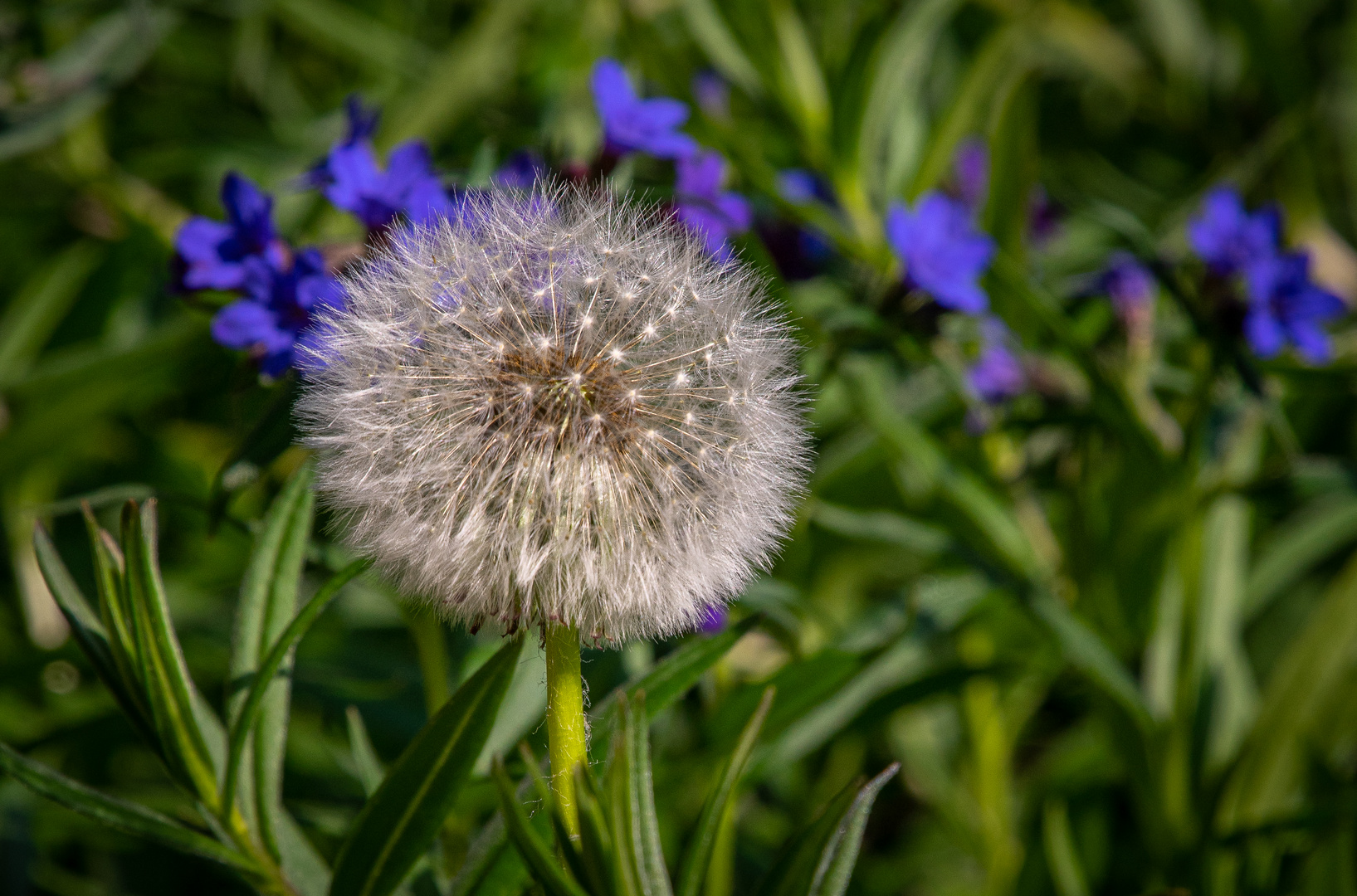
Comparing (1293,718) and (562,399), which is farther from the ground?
(562,399)

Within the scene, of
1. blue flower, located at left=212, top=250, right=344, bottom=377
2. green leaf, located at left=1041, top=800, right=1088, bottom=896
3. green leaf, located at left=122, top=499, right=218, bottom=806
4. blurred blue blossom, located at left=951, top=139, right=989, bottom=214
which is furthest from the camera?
blurred blue blossom, located at left=951, top=139, right=989, bottom=214

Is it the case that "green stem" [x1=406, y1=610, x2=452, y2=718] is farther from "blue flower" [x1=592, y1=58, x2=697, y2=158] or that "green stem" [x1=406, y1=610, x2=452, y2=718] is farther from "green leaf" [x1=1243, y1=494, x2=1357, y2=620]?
"green leaf" [x1=1243, y1=494, x2=1357, y2=620]

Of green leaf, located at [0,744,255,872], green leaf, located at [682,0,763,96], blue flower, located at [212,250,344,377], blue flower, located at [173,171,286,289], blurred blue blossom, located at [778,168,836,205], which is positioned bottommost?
green leaf, located at [0,744,255,872]

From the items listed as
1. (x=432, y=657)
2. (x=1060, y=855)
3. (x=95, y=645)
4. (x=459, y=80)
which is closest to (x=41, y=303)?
(x=459, y=80)

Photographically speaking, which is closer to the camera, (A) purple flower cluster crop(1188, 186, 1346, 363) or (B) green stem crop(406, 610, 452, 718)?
(B) green stem crop(406, 610, 452, 718)

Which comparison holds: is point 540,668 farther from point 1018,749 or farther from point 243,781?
point 1018,749

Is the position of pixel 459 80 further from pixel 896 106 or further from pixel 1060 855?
pixel 1060 855

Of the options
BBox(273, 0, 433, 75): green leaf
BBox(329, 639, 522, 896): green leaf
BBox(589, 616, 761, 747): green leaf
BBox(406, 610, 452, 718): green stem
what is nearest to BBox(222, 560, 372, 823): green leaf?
BBox(329, 639, 522, 896): green leaf
